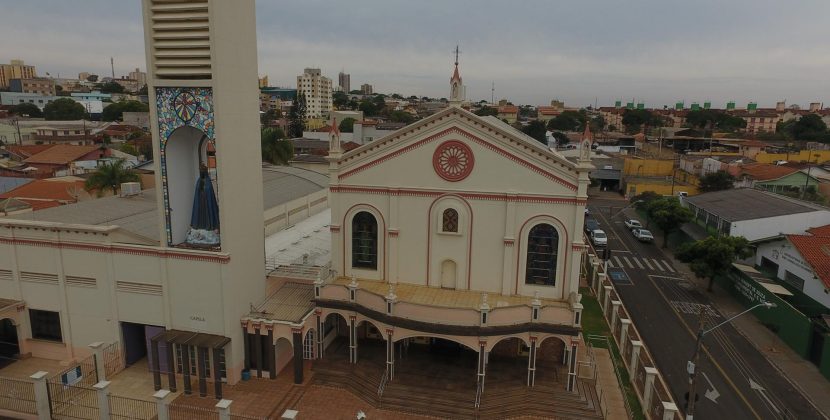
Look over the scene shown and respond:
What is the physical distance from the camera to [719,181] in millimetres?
61125

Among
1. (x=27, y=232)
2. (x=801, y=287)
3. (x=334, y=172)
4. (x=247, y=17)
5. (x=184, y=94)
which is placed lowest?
(x=801, y=287)

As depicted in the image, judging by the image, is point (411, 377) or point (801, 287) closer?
point (411, 377)

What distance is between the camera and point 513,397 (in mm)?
20812

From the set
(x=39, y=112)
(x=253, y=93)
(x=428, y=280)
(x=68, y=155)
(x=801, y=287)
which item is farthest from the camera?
(x=39, y=112)

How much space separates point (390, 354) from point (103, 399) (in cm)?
1081

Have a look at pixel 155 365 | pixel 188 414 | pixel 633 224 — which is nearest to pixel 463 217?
pixel 188 414

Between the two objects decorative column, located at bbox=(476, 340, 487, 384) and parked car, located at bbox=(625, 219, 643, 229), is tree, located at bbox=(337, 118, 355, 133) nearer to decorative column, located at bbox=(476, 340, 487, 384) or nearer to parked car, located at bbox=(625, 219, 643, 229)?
parked car, located at bbox=(625, 219, 643, 229)

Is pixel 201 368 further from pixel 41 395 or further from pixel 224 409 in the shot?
pixel 41 395

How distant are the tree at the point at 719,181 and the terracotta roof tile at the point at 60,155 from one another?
250ft

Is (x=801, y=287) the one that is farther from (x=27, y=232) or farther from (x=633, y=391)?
(x=27, y=232)

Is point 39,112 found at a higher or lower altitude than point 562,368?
higher

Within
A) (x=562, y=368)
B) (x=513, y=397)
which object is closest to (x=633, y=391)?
(x=562, y=368)

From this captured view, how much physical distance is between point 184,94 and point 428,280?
43.3 feet

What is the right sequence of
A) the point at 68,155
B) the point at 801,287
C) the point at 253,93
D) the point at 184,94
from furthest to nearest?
the point at 68,155, the point at 801,287, the point at 253,93, the point at 184,94
